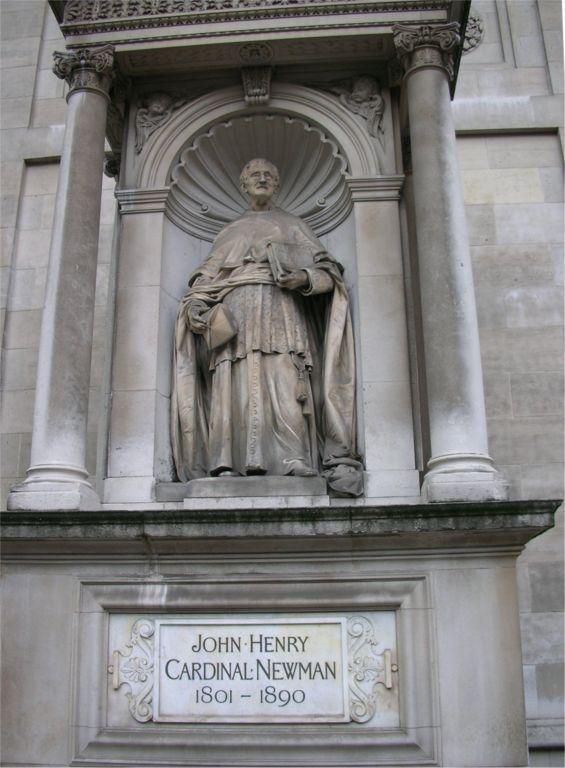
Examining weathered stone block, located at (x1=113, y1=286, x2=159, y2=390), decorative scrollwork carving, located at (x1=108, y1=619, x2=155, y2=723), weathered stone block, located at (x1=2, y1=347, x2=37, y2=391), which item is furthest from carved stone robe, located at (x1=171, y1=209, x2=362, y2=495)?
weathered stone block, located at (x1=2, y1=347, x2=37, y2=391)

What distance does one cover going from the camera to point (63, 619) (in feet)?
23.0

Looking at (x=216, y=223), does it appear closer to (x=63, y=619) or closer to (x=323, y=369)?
(x=323, y=369)

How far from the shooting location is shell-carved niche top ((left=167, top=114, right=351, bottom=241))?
9500 millimetres

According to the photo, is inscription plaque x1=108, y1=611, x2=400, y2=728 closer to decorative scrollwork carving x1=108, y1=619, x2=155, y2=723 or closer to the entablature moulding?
decorative scrollwork carving x1=108, y1=619, x2=155, y2=723

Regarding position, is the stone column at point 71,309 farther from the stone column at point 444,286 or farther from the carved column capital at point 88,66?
the stone column at point 444,286

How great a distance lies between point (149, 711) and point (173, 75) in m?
6.41

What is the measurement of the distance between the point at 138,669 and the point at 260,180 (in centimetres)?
508

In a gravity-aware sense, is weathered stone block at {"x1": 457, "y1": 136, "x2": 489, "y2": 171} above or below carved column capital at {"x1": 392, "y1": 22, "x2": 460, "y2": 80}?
above

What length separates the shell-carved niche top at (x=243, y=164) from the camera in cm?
950

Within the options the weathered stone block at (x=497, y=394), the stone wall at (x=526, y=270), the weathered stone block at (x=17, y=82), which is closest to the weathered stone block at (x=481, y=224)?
the stone wall at (x=526, y=270)

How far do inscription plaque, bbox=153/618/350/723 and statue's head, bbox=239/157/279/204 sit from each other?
14.9 feet

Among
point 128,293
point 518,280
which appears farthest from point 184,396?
point 518,280

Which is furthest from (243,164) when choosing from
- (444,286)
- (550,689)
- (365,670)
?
(550,689)

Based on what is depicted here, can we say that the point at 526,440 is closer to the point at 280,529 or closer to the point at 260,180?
the point at 260,180
